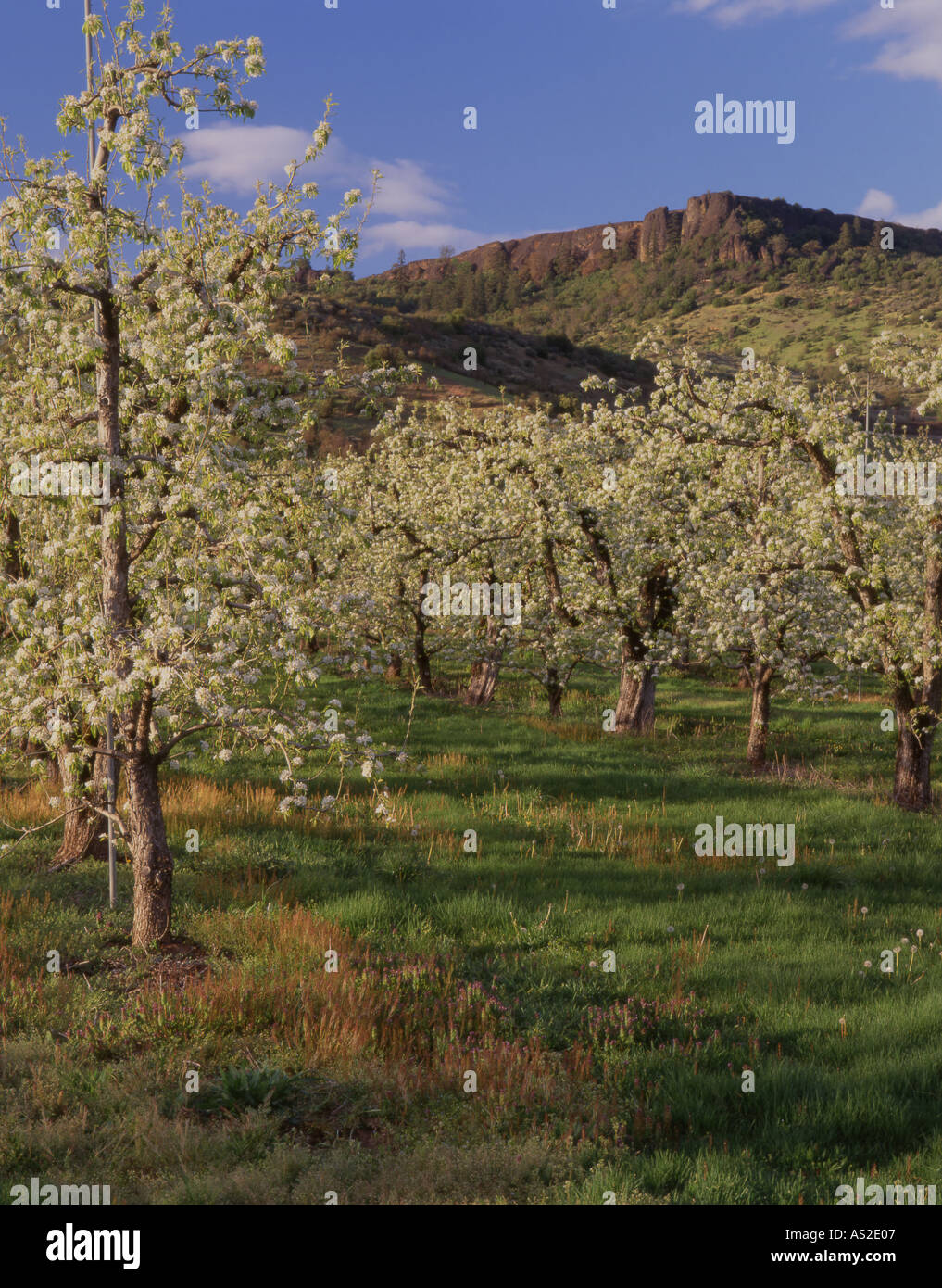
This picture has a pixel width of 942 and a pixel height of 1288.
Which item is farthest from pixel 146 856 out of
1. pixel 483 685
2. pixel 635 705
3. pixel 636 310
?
pixel 636 310

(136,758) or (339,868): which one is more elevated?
(136,758)

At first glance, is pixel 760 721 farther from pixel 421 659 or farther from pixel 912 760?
pixel 421 659

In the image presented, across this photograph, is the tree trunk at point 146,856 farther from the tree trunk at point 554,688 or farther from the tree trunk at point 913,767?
the tree trunk at point 554,688

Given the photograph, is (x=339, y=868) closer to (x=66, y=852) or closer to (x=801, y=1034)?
(x=66, y=852)

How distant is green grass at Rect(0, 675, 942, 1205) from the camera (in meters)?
6.24

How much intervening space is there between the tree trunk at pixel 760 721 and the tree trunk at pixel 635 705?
11.2 feet

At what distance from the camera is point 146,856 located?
10070 millimetres

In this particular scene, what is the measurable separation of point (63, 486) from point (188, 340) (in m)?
1.97

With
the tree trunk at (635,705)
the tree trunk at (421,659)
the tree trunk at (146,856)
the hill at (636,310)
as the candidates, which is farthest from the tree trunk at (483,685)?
the hill at (636,310)

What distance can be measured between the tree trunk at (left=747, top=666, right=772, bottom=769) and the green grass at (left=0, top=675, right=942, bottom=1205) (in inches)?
210

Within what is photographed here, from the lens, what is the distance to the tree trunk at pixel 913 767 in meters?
17.7
